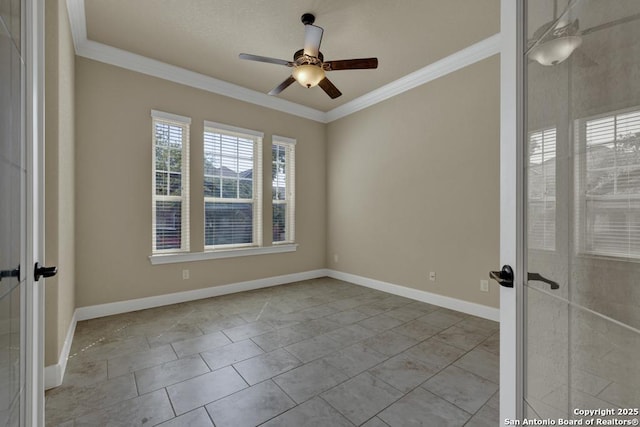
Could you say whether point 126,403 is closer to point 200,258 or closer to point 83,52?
point 200,258

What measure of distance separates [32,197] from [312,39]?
2.26m

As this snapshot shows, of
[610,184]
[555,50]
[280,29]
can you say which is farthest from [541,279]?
[280,29]

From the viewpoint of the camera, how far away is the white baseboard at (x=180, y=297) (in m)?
3.08

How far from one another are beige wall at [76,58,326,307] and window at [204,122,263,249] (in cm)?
16

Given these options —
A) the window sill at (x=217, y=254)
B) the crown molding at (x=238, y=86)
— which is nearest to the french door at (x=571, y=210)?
the crown molding at (x=238, y=86)

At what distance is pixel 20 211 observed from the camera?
0.94 m

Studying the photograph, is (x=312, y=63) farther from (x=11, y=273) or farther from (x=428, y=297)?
(x=428, y=297)

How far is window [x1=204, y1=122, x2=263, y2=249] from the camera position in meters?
3.99

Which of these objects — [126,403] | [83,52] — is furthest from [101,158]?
[126,403]

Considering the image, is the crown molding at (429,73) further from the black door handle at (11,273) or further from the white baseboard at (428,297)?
the black door handle at (11,273)

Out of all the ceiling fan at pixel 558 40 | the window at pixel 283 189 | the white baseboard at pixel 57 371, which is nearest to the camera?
the ceiling fan at pixel 558 40

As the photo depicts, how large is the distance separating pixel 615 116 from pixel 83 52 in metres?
4.31

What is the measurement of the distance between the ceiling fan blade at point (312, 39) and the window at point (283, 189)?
2189mm

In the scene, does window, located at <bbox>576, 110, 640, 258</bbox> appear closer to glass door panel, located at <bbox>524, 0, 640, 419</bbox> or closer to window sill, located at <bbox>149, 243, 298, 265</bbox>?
glass door panel, located at <bbox>524, 0, 640, 419</bbox>
